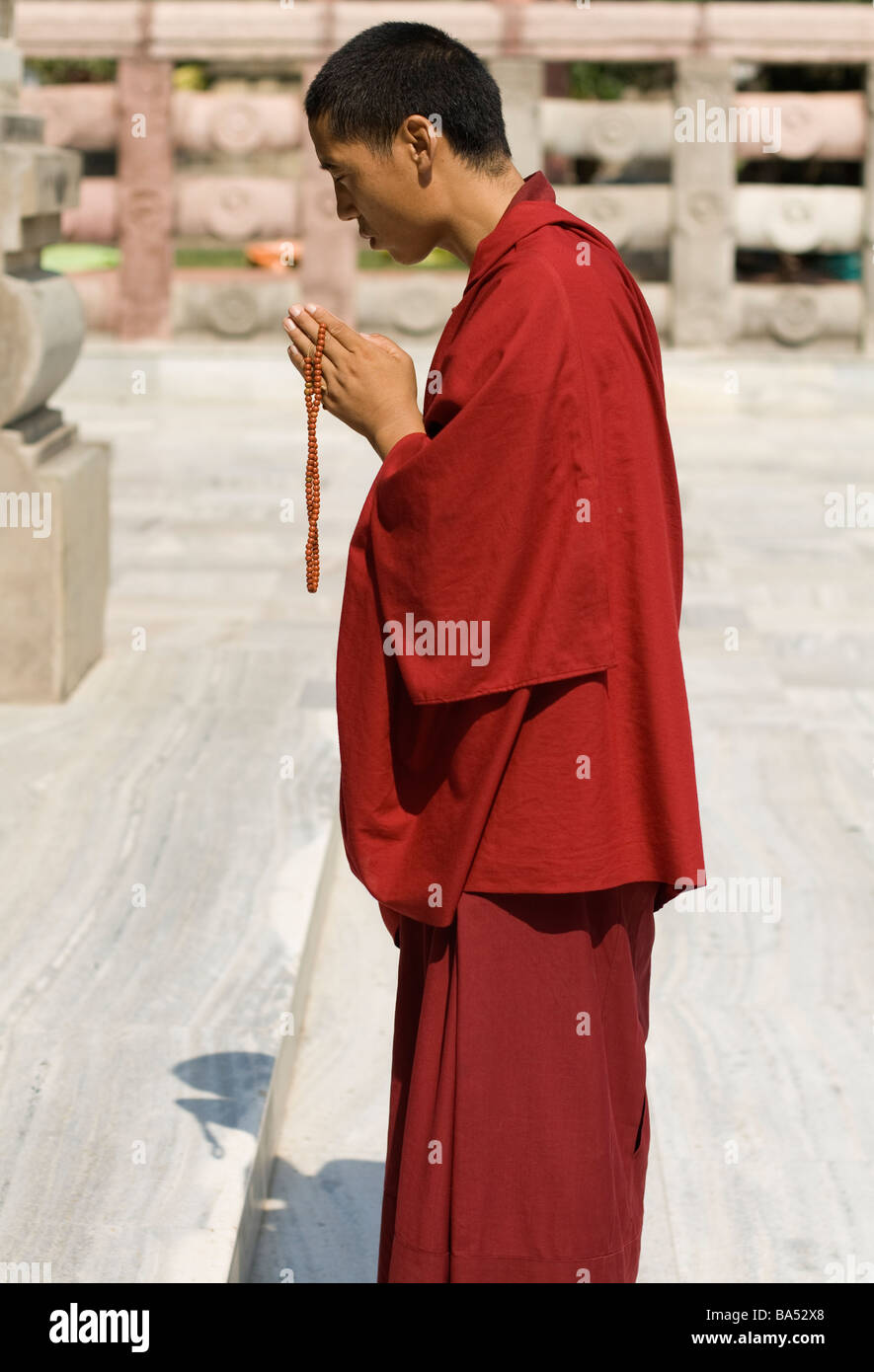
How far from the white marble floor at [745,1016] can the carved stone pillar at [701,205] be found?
588 centimetres

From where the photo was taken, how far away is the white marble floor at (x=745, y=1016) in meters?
3.02

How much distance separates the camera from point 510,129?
39.5ft

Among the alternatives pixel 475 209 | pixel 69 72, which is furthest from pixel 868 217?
pixel 69 72

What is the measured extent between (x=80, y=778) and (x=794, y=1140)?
86.8 inches

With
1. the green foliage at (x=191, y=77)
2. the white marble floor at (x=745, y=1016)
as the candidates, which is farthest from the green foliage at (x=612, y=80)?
the white marble floor at (x=745, y=1016)

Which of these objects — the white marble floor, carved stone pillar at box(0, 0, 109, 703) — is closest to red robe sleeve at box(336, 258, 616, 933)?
the white marble floor

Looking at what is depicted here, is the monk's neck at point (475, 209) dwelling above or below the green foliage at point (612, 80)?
above

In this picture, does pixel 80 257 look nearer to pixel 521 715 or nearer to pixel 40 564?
pixel 40 564

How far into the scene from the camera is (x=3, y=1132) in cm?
297

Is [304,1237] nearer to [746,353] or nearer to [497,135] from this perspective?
[497,135]

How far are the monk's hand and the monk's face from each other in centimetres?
12

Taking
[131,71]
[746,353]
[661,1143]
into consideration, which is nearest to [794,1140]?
[661,1143]

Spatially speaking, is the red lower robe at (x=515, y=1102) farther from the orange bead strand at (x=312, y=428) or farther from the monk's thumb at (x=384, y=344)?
the monk's thumb at (x=384, y=344)

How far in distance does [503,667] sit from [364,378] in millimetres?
379
